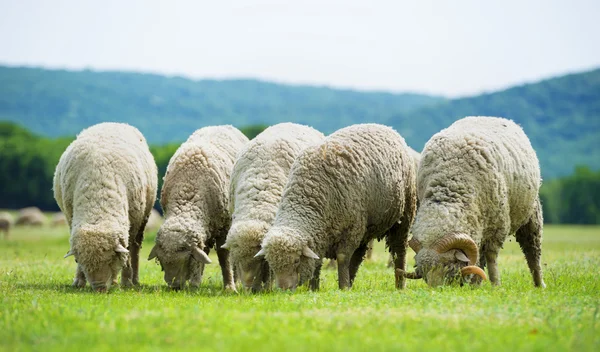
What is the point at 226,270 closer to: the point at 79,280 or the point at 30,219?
the point at 79,280

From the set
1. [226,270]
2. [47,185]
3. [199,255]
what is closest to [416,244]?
[199,255]

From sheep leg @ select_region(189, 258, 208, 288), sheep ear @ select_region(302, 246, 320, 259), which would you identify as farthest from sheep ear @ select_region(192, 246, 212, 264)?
sheep ear @ select_region(302, 246, 320, 259)

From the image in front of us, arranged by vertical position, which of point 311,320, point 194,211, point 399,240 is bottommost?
point 311,320

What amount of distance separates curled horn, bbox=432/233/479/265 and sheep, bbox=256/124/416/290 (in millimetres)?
1466

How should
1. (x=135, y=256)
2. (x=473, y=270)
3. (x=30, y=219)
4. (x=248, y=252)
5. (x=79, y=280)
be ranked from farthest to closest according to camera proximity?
(x=30, y=219)
(x=135, y=256)
(x=79, y=280)
(x=248, y=252)
(x=473, y=270)

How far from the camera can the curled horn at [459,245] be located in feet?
38.4

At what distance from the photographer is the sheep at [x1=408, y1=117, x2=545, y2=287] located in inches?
466

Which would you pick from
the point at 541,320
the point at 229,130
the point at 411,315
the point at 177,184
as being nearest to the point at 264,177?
the point at 177,184

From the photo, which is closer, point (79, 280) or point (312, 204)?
point (312, 204)

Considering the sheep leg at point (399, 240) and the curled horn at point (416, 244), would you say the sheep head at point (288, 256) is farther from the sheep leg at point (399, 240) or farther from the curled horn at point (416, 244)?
the sheep leg at point (399, 240)

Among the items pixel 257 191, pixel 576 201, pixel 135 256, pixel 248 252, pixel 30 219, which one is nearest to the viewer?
pixel 248 252

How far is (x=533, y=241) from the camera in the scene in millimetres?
14266

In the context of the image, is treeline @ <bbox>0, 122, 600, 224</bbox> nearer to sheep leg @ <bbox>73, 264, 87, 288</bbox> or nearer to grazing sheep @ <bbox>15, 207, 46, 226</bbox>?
grazing sheep @ <bbox>15, 207, 46, 226</bbox>

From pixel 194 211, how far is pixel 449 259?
4.84m
